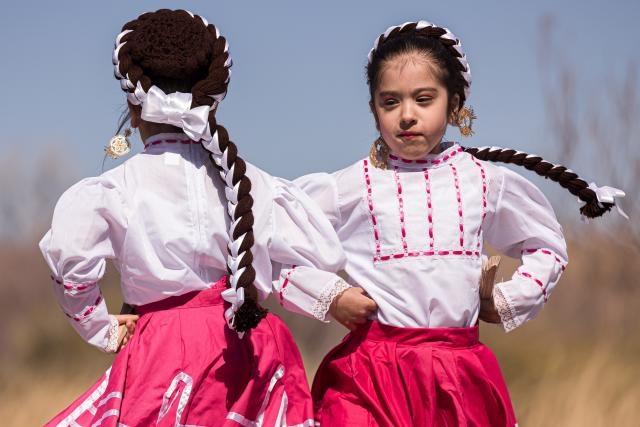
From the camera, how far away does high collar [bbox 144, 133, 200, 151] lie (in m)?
3.02

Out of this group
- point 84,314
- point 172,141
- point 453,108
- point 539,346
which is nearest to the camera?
point 84,314

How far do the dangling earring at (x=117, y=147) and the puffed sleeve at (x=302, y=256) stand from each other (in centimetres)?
47

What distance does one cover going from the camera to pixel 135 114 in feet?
10.1

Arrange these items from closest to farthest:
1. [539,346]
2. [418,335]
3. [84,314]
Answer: [84,314] < [418,335] < [539,346]

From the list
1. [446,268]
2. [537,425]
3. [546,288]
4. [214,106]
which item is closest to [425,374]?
[446,268]

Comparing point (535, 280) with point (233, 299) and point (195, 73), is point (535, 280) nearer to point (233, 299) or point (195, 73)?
point (233, 299)

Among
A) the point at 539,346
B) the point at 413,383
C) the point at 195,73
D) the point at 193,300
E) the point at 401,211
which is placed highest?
the point at 195,73

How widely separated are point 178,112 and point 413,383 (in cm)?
109

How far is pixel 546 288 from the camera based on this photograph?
3.37 meters

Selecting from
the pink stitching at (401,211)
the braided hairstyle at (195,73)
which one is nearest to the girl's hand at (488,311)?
the pink stitching at (401,211)

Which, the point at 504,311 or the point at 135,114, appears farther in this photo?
the point at 504,311

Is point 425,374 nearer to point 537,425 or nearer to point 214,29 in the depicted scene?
point 214,29

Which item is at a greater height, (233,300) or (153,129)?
(153,129)

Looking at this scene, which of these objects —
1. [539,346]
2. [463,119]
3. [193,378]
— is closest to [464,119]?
[463,119]
